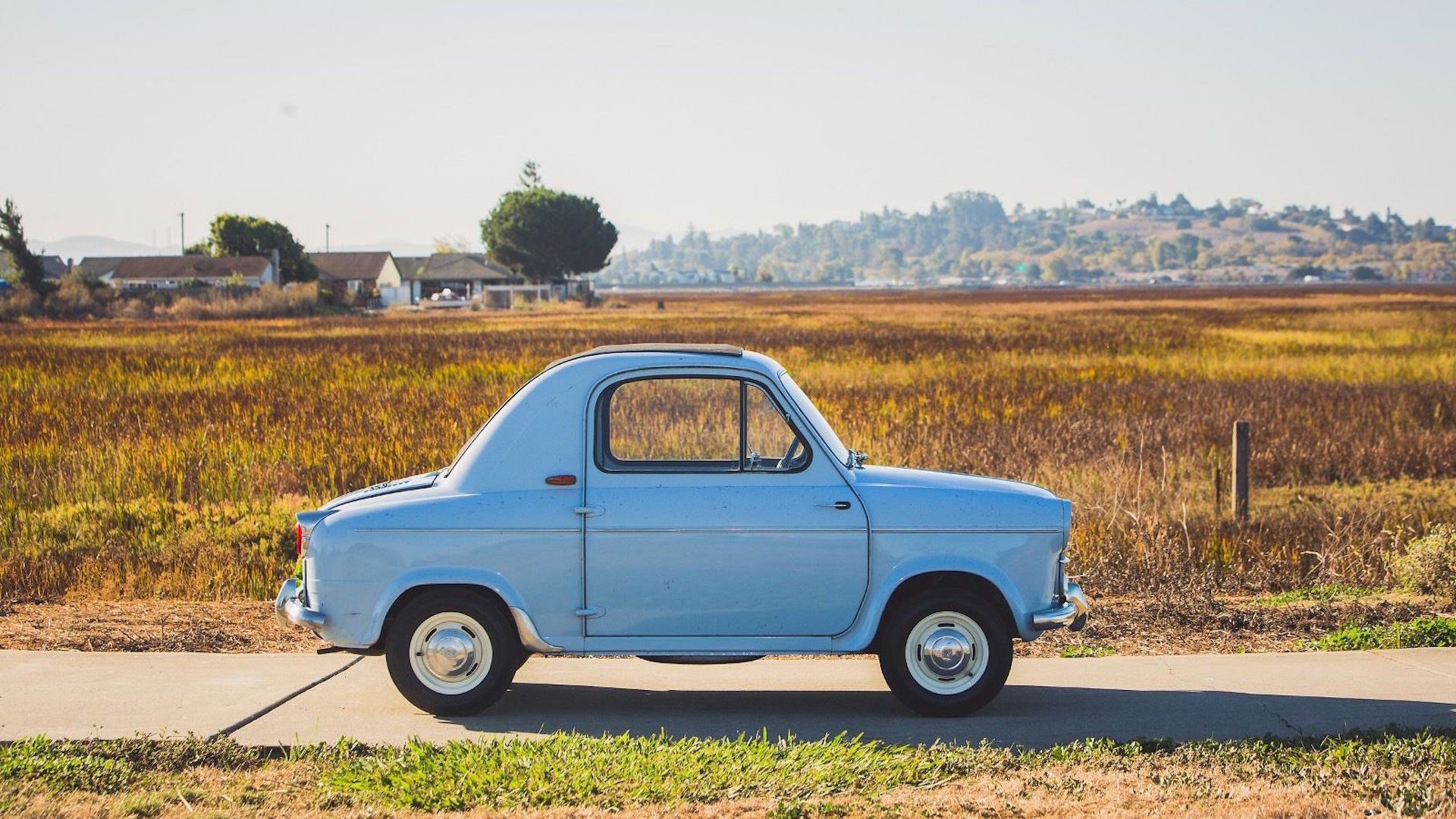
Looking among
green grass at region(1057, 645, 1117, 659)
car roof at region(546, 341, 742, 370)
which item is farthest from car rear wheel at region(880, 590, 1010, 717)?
green grass at region(1057, 645, 1117, 659)

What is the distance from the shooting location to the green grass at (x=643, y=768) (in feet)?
19.2

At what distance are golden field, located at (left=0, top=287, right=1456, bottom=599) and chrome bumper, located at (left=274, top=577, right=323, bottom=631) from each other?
148 inches

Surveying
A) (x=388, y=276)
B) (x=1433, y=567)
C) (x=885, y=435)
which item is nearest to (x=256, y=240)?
(x=388, y=276)

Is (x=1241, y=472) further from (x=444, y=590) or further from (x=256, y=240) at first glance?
(x=256, y=240)

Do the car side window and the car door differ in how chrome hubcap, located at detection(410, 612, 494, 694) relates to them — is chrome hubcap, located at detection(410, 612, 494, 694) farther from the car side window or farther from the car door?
the car side window

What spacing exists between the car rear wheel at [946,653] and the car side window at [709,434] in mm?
922

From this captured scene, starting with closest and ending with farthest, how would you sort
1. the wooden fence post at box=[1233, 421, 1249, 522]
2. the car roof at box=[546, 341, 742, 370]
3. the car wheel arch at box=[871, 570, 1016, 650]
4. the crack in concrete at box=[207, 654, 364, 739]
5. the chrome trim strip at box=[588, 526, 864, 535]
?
the crack in concrete at box=[207, 654, 364, 739] < the chrome trim strip at box=[588, 526, 864, 535] < the car wheel arch at box=[871, 570, 1016, 650] < the car roof at box=[546, 341, 742, 370] < the wooden fence post at box=[1233, 421, 1249, 522]

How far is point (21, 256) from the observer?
75.6 metres

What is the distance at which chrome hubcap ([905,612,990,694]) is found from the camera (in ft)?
23.3

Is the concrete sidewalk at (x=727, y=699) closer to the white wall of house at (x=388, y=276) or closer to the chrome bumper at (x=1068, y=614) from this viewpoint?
the chrome bumper at (x=1068, y=614)

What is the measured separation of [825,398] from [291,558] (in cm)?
1386

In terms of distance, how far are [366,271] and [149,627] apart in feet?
377

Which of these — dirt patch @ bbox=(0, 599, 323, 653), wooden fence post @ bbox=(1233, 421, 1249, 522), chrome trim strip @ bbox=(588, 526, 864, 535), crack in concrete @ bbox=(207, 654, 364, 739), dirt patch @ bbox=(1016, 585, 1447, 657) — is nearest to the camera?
crack in concrete @ bbox=(207, 654, 364, 739)

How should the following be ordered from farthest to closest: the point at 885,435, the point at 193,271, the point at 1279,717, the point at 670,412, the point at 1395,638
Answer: the point at 193,271 → the point at 885,435 → the point at 1395,638 → the point at 670,412 → the point at 1279,717
